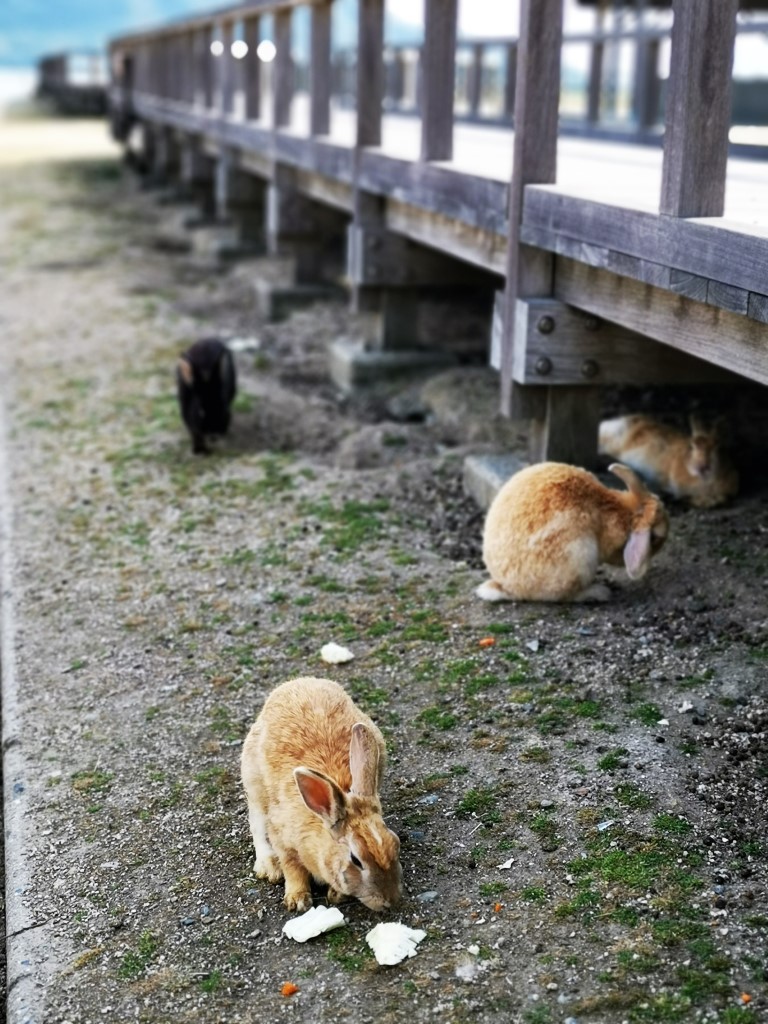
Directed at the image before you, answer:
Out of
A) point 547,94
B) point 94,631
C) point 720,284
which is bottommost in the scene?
point 94,631

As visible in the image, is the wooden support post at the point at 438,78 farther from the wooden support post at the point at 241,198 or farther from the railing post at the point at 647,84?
the wooden support post at the point at 241,198

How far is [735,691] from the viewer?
14.0 ft

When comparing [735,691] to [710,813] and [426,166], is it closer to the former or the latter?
[710,813]

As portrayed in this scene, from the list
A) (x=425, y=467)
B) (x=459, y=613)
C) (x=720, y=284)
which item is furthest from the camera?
(x=425, y=467)

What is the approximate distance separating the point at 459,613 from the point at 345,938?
6.23ft

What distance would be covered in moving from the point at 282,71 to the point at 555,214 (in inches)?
223

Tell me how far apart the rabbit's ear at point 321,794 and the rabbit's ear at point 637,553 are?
76.5 inches

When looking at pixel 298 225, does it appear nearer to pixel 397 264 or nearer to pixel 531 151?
pixel 397 264

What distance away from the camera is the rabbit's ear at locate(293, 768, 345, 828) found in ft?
10.4

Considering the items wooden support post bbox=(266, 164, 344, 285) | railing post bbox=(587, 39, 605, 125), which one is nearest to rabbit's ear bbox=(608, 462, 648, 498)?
wooden support post bbox=(266, 164, 344, 285)

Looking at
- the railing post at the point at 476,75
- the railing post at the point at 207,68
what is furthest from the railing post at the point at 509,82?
the railing post at the point at 207,68

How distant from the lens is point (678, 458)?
5.91 metres

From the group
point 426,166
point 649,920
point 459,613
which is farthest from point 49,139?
point 649,920

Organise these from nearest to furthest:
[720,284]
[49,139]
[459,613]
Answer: [720,284], [459,613], [49,139]
